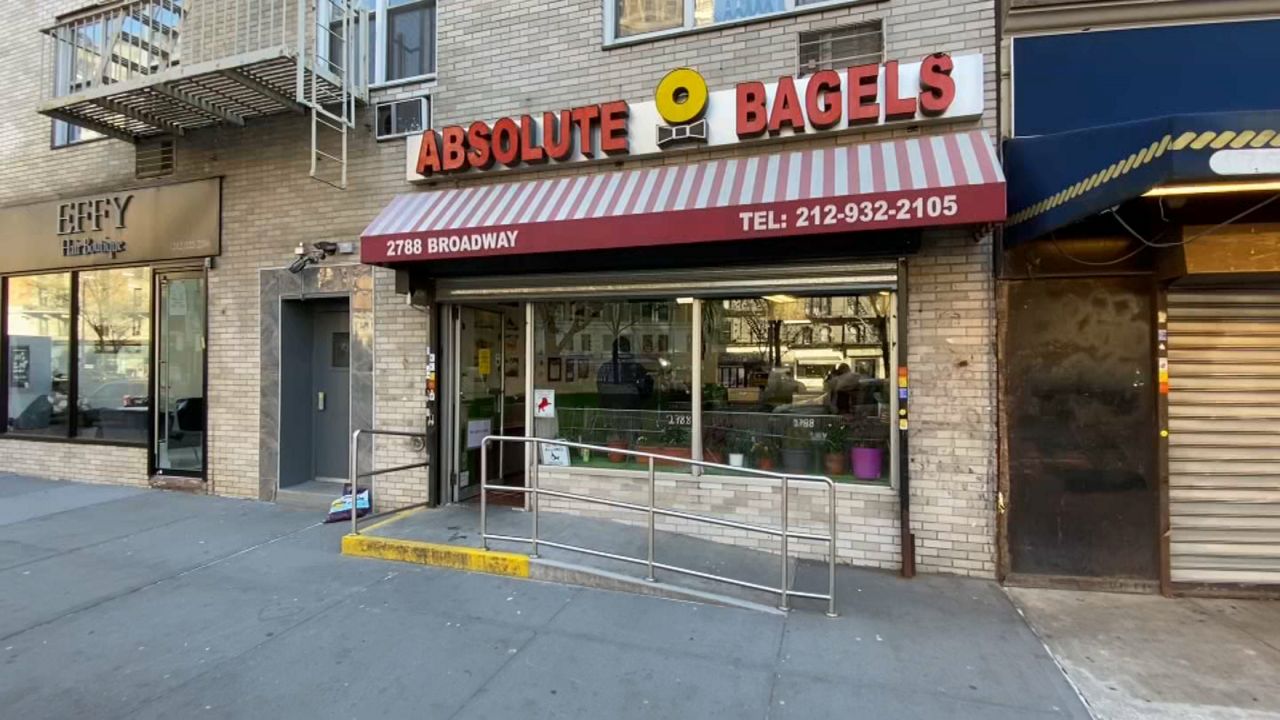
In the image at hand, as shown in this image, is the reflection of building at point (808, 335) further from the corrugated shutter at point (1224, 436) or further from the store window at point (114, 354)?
the store window at point (114, 354)

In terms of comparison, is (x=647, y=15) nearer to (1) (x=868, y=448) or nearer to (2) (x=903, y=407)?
(2) (x=903, y=407)

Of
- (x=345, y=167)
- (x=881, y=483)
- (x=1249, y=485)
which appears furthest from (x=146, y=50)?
(x=1249, y=485)

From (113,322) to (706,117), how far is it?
854 centimetres

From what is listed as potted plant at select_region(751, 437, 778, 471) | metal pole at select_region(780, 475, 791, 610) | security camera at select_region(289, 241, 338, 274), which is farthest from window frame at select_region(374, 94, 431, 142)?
metal pole at select_region(780, 475, 791, 610)

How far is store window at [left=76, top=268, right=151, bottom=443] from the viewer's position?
869 centimetres

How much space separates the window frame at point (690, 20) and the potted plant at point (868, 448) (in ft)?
12.2

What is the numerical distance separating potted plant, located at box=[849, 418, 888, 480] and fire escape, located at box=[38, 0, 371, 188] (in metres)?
6.02

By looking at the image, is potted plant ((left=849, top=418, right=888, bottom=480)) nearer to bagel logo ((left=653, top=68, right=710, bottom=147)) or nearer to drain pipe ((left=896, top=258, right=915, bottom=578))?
drain pipe ((left=896, top=258, right=915, bottom=578))

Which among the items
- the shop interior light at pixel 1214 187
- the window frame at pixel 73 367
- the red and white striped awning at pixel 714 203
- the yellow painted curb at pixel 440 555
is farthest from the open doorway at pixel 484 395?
the shop interior light at pixel 1214 187

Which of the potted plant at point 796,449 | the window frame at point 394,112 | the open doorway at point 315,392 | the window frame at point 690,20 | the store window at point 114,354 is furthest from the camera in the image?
the store window at point 114,354

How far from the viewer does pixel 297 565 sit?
219 inches

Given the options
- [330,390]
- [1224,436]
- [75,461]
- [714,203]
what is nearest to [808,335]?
[714,203]

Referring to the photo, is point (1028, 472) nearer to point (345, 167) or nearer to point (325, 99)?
point (345, 167)

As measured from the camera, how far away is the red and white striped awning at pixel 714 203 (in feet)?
15.5
